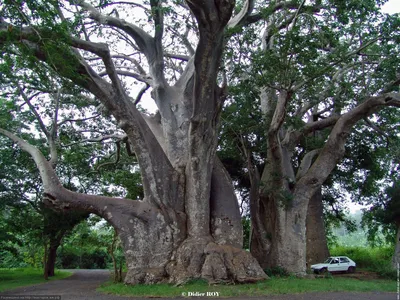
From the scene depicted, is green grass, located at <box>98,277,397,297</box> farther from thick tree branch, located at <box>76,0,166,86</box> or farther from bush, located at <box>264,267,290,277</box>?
thick tree branch, located at <box>76,0,166,86</box>

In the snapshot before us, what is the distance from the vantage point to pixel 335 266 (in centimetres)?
1516

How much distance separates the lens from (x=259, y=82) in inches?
449

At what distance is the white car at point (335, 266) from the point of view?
14.5 meters

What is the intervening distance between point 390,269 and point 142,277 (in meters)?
8.97

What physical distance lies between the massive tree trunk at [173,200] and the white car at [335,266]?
508 centimetres

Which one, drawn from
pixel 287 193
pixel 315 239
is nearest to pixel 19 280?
pixel 287 193

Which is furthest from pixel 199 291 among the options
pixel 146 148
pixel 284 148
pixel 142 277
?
pixel 284 148

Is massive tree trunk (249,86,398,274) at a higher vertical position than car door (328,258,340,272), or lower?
higher

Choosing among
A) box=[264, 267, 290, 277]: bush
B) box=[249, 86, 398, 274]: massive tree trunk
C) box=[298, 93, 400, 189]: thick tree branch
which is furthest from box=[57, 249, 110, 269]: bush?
box=[298, 93, 400, 189]: thick tree branch

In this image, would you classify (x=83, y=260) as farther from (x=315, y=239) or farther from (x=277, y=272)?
(x=277, y=272)

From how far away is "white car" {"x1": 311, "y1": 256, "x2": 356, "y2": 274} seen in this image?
571 inches

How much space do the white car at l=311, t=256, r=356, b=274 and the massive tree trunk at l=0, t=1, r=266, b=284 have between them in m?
5.08

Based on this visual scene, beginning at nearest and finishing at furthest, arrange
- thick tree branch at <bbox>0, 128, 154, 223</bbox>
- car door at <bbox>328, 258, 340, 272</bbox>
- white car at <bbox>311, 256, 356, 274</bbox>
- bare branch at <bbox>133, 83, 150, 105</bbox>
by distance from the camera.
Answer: thick tree branch at <bbox>0, 128, 154, 223</bbox>, white car at <bbox>311, 256, 356, 274</bbox>, bare branch at <bbox>133, 83, 150, 105</bbox>, car door at <bbox>328, 258, 340, 272</bbox>

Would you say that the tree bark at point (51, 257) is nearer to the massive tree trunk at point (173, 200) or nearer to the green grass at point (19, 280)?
the green grass at point (19, 280)
